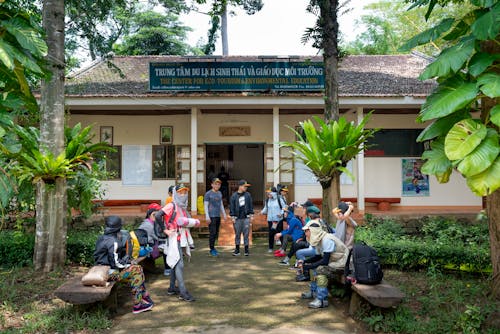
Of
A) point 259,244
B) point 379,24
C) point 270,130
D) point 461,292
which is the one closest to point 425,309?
point 461,292

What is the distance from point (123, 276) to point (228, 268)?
9.06 ft

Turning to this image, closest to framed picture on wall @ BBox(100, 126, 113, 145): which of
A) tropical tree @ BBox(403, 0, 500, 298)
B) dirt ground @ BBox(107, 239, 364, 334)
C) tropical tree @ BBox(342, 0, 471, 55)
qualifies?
dirt ground @ BBox(107, 239, 364, 334)

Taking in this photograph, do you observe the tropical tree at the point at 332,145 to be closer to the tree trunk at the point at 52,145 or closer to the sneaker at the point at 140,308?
the sneaker at the point at 140,308

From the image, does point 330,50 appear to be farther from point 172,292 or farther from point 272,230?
point 172,292

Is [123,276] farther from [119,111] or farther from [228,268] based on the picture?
[119,111]

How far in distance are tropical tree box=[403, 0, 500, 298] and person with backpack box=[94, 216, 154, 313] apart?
383cm

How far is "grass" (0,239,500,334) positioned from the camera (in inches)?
193

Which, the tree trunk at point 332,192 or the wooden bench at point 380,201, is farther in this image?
the wooden bench at point 380,201

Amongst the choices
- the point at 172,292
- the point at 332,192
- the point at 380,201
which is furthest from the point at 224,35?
the point at 172,292

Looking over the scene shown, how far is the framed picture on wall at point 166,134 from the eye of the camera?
1370 cm

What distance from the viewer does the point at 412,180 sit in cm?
1371

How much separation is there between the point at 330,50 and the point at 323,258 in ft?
13.0

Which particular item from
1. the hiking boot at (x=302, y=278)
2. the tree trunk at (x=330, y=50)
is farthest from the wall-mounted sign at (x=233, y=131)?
the hiking boot at (x=302, y=278)

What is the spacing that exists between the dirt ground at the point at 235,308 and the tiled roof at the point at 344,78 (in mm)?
5686
